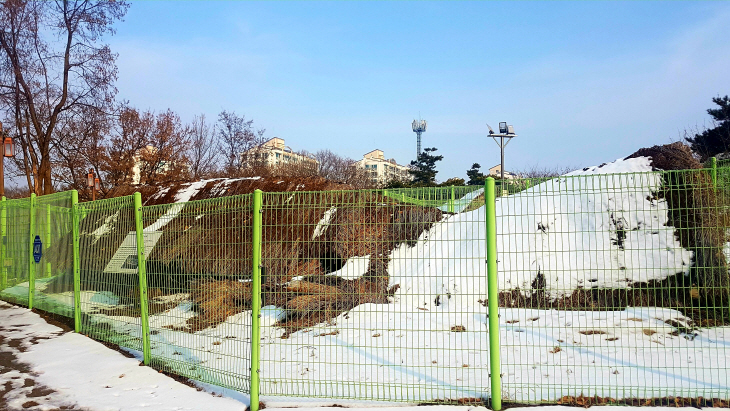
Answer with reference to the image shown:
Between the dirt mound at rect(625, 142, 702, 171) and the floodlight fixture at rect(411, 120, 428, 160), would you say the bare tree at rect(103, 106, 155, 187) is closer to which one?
the dirt mound at rect(625, 142, 702, 171)

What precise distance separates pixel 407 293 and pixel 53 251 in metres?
6.75

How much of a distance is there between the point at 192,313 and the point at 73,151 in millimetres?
18560

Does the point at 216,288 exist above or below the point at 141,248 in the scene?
below

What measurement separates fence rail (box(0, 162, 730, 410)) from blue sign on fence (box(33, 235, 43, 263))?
2.59 meters

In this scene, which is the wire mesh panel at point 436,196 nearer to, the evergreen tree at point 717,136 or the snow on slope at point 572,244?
the snow on slope at point 572,244

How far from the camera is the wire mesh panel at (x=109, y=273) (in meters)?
5.45

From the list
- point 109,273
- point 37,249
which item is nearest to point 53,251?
point 37,249

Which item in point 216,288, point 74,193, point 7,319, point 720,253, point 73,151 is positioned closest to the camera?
point 720,253

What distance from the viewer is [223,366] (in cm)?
466

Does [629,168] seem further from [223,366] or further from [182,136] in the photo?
[182,136]

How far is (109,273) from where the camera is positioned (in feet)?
19.5

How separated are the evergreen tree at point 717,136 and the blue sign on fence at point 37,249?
2397cm

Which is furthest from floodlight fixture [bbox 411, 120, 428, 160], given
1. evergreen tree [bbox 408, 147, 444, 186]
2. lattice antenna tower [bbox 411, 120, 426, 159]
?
evergreen tree [bbox 408, 147, 444, 186]

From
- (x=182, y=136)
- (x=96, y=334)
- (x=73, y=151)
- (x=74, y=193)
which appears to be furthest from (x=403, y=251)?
(x=182, y=136)
